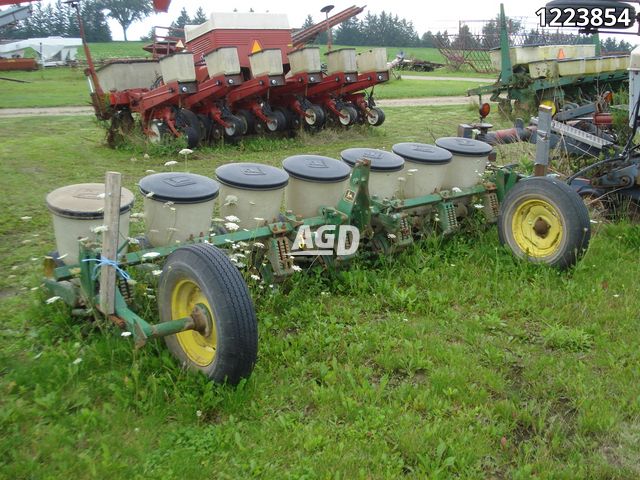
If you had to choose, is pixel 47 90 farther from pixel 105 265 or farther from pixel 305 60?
pixel 105 265

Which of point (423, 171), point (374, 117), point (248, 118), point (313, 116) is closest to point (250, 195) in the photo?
point (423, 171)

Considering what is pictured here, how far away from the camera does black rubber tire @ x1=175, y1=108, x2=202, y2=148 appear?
9.45m

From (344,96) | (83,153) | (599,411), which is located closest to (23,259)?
(599,411)

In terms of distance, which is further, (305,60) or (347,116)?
(347,116)

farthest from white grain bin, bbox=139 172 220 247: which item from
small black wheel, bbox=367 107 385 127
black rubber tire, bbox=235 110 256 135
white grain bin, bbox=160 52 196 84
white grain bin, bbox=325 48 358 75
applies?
small black wheel, bbox=367 107 385 127

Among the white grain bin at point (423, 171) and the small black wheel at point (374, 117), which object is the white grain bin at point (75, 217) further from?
the small black wheel at point (374, 117)

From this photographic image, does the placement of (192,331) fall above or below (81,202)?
below

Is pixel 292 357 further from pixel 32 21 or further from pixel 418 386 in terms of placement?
pixel 32 21

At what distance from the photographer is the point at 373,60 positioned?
10.9 metres

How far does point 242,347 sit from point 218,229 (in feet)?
4.58

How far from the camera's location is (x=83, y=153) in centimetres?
924

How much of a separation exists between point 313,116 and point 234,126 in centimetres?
149

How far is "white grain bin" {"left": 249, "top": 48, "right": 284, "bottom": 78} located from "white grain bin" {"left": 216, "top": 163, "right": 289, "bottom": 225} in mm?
5794

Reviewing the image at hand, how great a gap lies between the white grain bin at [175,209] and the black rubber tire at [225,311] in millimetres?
815
